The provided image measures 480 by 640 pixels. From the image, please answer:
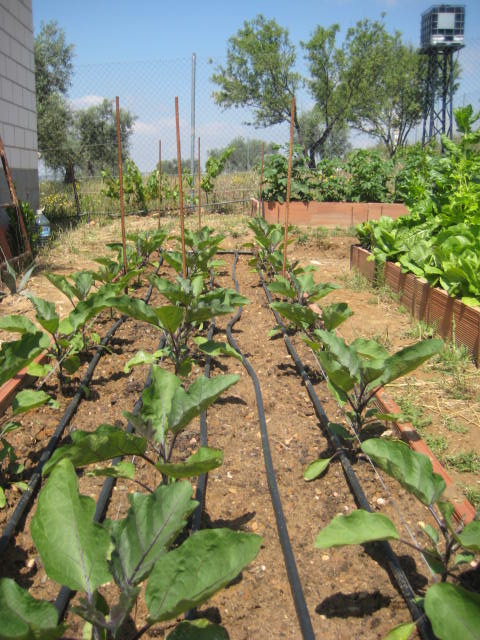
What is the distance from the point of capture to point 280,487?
Answer: 209 centimetres

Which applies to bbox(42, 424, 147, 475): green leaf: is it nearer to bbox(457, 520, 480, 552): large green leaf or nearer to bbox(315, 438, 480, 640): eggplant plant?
bbox(315, 438, 480, 640): eggplant plant

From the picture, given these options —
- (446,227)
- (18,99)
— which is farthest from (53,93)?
(446,227)

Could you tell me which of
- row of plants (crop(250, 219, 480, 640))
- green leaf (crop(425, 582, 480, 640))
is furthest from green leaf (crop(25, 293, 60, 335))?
green leaf (crop(425, 582, 480, 640))

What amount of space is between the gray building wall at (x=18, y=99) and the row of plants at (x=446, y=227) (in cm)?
505

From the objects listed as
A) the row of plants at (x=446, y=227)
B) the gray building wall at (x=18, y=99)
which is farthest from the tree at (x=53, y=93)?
the row of plants at (x=446, y=227)

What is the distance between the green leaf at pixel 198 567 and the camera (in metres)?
1.02

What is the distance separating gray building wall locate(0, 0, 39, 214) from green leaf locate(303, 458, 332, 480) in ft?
20.1

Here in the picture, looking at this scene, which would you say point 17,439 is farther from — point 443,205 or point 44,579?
point 443,205

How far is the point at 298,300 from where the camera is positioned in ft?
12.2

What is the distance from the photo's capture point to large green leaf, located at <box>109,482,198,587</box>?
1171 millimetres

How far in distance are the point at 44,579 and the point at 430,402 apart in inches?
80.3

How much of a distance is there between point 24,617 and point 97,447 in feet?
1.45

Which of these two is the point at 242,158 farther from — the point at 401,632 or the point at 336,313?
the point at 401,632

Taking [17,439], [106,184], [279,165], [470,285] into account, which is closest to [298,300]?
[470,285]
